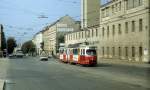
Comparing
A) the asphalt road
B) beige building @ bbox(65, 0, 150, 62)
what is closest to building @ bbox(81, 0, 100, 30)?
beige building @ bbox(65, 0, 150, 62)

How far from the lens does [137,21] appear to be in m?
65.2

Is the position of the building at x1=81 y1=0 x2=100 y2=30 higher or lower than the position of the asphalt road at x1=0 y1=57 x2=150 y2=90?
higher

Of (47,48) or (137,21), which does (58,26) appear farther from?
(137,21)

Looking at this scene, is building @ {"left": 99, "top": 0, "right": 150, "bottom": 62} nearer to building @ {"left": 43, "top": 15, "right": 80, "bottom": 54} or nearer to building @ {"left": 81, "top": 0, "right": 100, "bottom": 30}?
building @ {"left": 81, "top": 0, "right": 100, "bottom": 30}

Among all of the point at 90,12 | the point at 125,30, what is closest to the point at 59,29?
the point at 90,12

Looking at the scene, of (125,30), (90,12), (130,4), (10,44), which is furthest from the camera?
(10,44)

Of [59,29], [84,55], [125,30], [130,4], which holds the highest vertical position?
[59,29]

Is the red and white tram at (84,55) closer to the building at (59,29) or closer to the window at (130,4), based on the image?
the window at (130,4)

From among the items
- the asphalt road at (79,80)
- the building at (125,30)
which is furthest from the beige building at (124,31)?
the asphalt road at (79,80)

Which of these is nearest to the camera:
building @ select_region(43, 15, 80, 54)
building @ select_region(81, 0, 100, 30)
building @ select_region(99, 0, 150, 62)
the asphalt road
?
the asphalt road

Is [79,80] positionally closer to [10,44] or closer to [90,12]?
[90,12]

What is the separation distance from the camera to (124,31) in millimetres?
72250

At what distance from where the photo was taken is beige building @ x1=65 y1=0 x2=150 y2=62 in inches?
2453

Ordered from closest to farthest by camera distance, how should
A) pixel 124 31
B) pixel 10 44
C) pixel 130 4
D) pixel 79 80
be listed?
pixel 79 80 → pixel 130 4 → pixel 124 31 → pixel 10 44
